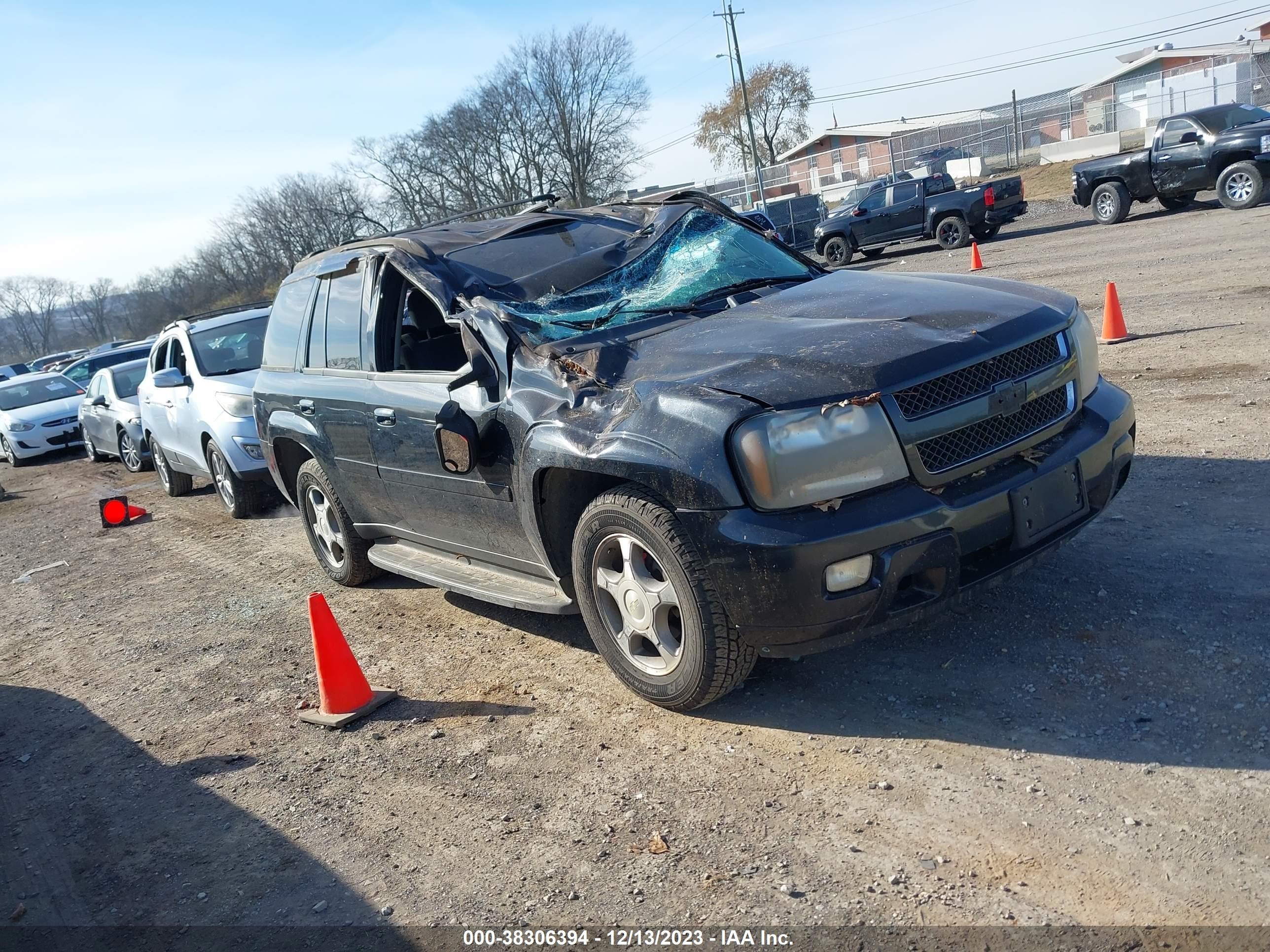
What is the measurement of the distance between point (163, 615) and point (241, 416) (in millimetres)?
2860

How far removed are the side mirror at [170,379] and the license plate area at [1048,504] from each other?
25.9ft

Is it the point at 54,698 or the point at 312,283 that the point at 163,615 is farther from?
the point at 312,283

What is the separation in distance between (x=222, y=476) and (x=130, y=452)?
17.7ft

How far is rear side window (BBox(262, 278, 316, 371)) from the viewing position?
6109 mm

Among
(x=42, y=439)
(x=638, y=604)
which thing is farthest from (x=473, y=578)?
(x=42, y=439)

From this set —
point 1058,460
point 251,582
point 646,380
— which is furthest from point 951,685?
point 251,582

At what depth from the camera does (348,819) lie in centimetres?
376

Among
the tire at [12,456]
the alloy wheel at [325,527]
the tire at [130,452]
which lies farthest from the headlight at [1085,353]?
the tire at [12,456]

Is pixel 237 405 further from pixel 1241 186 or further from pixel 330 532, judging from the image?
pixel 1241 186

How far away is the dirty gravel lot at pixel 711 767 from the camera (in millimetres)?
2904

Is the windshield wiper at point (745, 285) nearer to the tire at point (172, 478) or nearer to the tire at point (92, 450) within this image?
the tire at point (172, 478)

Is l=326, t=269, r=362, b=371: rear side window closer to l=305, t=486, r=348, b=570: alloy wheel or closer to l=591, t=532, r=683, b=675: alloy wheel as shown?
l=305, t=486, r=348, b=570: alloy wheel

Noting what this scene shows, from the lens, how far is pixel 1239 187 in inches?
712

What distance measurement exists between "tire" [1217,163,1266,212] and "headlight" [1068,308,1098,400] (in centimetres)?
1675
